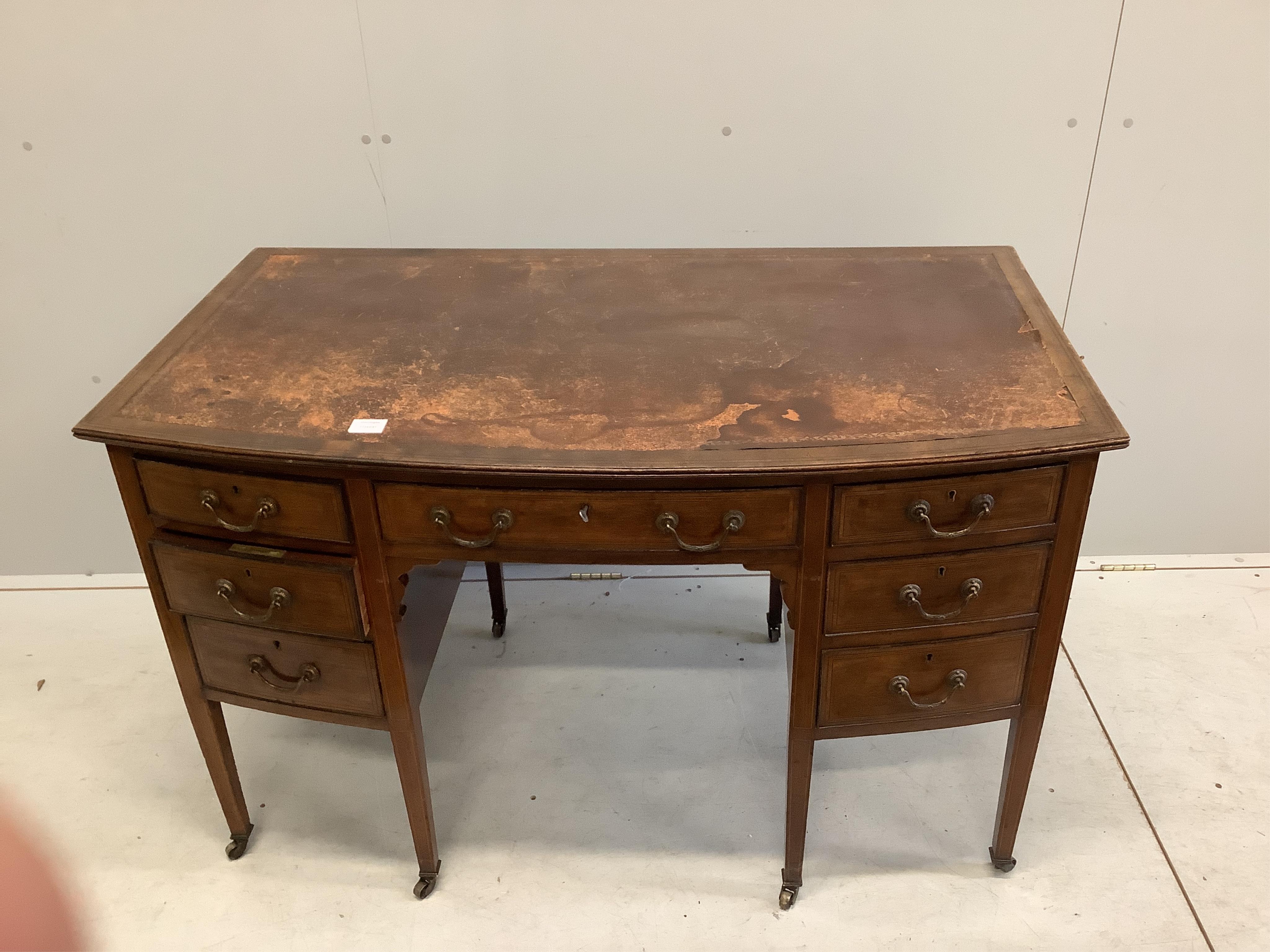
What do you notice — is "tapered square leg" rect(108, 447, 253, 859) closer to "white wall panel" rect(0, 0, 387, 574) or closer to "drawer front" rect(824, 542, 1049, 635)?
"white wall panel" rect(0, 0, 387, 574)

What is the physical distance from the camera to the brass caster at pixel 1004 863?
1858 mm

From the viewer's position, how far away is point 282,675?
1.68m

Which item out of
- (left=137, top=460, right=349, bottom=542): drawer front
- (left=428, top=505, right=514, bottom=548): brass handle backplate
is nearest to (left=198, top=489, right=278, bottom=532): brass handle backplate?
(left=137, top=460, right=349, bottom=542): drawer front

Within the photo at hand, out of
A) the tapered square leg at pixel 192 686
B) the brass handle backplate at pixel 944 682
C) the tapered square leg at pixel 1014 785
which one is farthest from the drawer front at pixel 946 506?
the tapered square leg at pixel 192 686

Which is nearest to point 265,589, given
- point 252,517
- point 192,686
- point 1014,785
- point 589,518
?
point 252,517

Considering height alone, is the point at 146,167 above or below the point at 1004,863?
above

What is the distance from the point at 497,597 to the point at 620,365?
0.93 metres

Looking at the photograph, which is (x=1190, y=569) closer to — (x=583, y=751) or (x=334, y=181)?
(x=583, y=751)

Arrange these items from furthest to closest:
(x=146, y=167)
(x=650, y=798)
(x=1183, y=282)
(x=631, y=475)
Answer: (x=1183, y=282) → (x=146, y=167) → (x=650, y=798) → (x=631, y=475)

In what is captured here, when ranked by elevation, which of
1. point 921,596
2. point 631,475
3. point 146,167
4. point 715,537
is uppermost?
point 146,167

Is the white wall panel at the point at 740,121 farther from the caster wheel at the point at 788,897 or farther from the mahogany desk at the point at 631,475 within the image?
the caster wheel at the point at 788,897

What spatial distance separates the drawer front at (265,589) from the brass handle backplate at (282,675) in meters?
0.07

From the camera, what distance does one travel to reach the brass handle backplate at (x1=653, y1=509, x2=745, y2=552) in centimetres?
145

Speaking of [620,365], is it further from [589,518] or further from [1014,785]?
[1014,785]
